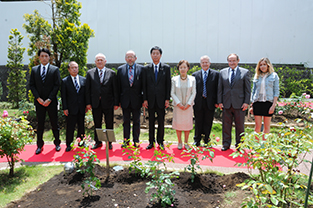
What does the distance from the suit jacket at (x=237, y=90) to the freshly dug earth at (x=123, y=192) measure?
177 centimetres

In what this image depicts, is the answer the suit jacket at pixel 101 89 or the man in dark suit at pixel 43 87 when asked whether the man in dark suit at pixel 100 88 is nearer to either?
the suit jacket at pixel 101 89

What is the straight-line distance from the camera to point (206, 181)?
3.28 m

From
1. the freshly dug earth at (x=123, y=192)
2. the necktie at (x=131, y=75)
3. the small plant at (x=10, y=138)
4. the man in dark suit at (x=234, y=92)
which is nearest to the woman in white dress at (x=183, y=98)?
the man in dark suit at (x=234, y=92)

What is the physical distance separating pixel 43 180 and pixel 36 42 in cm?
466

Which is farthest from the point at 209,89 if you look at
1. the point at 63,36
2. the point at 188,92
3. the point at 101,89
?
the point at 63,36

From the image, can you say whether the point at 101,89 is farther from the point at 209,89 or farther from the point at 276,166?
the point at 276,166

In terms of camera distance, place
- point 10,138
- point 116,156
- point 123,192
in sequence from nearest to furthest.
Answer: point 123,192 → point 10,138 → point 116,156

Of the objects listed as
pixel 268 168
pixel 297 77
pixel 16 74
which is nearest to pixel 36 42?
pixel 16 74

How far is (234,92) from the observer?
4.70m

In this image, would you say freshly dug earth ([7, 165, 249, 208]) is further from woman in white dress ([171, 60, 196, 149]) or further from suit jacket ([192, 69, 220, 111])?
suit jacket ([192, 69, 220, 111])

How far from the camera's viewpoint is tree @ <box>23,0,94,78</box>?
22.0 ft

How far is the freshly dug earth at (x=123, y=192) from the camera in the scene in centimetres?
277

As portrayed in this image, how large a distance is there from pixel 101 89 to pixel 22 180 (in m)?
2.19

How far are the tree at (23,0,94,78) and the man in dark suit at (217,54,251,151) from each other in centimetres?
430
